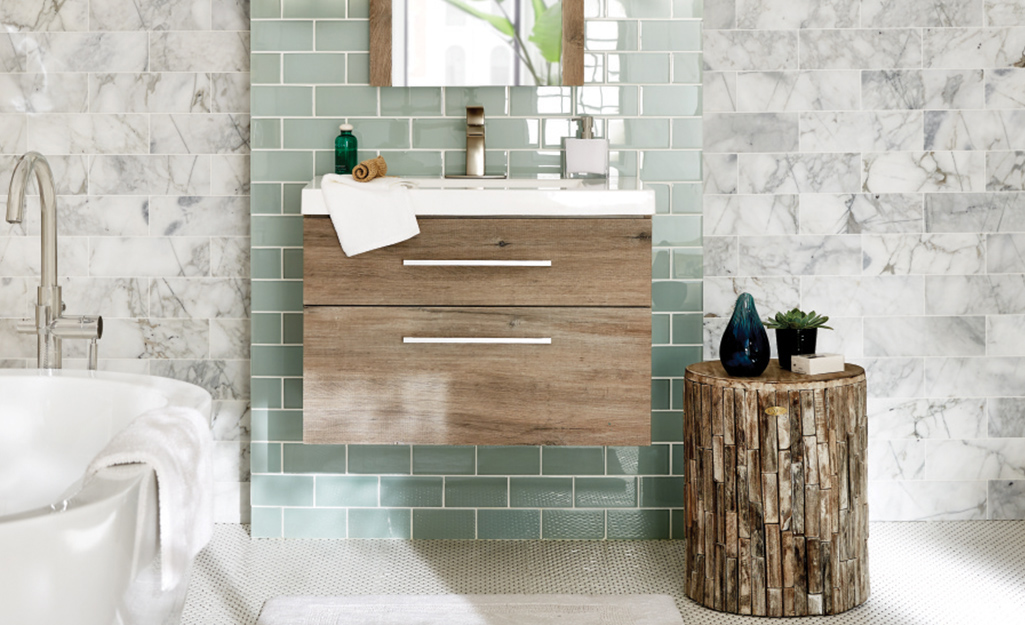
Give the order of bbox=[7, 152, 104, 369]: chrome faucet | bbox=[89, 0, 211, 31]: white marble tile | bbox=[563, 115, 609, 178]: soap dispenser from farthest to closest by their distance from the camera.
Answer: bbox=[89, 0, 211, 31]: white marble tile, bbox=[563, 115, 609, 178]: soap dispenser, bbox=[7, 152, 104, 369]: chrome faucet

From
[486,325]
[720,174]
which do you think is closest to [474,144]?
[486,325]

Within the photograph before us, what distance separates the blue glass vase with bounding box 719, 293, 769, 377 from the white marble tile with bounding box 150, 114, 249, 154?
170 cm

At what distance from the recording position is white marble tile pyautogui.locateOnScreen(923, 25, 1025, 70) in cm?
293

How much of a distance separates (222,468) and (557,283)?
145cm

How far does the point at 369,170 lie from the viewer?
96.5 inches

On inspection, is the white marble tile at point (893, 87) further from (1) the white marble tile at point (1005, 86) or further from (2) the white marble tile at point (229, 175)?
(2) the white marble tile at point (229, 175)

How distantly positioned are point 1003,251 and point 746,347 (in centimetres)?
126

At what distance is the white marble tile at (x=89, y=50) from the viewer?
2.90 m

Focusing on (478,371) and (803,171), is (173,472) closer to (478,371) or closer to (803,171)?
(478,371)

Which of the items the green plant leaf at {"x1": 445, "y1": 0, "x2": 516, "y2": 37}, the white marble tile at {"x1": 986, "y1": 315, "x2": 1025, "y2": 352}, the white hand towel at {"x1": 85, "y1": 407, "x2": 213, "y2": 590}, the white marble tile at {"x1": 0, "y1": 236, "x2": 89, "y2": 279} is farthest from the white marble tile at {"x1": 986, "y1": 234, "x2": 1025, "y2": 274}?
the white marble tile at {"x1": 0, "y1": 236, "x2": 89, "y2": 279}

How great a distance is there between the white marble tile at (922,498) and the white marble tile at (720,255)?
0.90 metres

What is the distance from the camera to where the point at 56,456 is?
2006 mm

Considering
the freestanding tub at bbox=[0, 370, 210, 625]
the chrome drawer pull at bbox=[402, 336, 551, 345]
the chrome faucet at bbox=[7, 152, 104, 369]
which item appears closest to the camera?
the freestanding tub at bbox=[0, 370, 210, 625]

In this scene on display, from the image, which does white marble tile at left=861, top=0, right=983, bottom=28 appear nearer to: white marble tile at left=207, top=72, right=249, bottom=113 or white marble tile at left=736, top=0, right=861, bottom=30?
white marble tile at left=736, top=0, right=861, bottom=30
